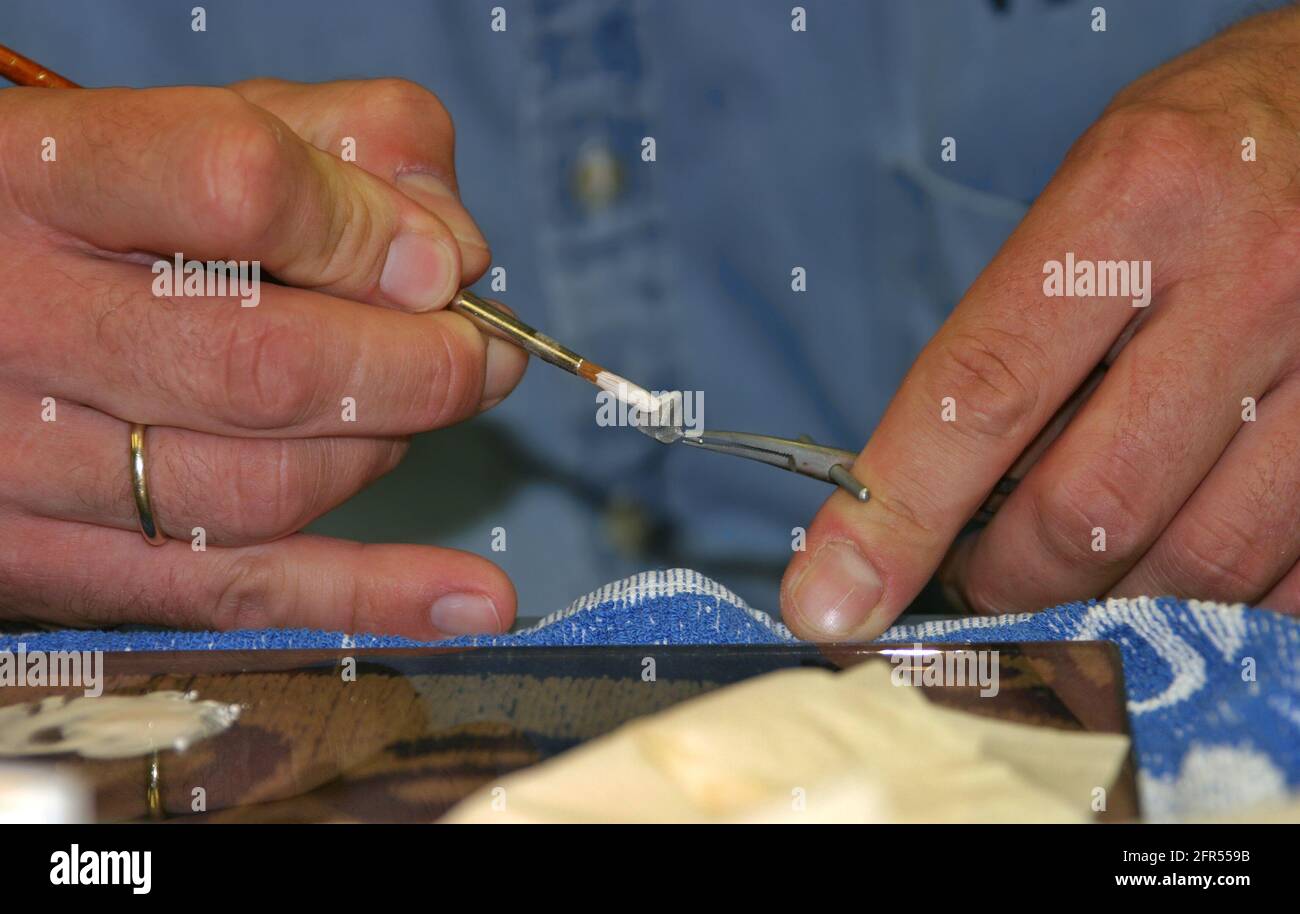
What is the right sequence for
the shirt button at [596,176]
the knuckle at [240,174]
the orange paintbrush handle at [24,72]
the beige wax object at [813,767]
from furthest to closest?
the shirt button at [596,176] → the orange paintbrush handle at [24,72] → the knuckle at [240,174] → the beige wax object at [813,767]

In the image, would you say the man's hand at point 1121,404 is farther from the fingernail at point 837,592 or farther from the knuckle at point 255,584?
the knuckle at point 255,584

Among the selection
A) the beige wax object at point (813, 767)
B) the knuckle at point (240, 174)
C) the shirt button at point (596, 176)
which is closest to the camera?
the beige wax object at point (813, 767)

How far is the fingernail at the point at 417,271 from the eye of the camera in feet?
2.00

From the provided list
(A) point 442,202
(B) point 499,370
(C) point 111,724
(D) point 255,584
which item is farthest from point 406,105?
(C) point 111,724

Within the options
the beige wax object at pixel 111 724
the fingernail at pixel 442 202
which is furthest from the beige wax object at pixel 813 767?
the fingernail at pixel 442 202

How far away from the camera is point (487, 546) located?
884 millimetres

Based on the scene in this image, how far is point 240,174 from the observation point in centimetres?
52

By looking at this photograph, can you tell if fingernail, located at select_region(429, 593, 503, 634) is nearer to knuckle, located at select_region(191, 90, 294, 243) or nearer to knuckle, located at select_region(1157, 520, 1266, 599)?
knuckle, located at select_region(191, 90, 294, 243)

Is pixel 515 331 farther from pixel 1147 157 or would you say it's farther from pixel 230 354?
pixel 1147 157

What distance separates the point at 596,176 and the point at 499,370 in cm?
18

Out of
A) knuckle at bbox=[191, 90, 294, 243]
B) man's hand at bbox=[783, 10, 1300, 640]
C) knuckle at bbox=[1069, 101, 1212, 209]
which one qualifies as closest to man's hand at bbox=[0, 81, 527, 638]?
knuckle at bbox=[191, 90, 294, 243]

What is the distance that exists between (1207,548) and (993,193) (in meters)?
0.35

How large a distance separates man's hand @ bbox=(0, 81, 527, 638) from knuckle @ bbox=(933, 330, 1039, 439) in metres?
0.25

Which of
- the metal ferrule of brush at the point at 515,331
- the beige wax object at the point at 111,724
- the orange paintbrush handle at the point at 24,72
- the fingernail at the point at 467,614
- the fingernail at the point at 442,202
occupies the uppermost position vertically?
the orange paintbrush handle at the point at 24,72
